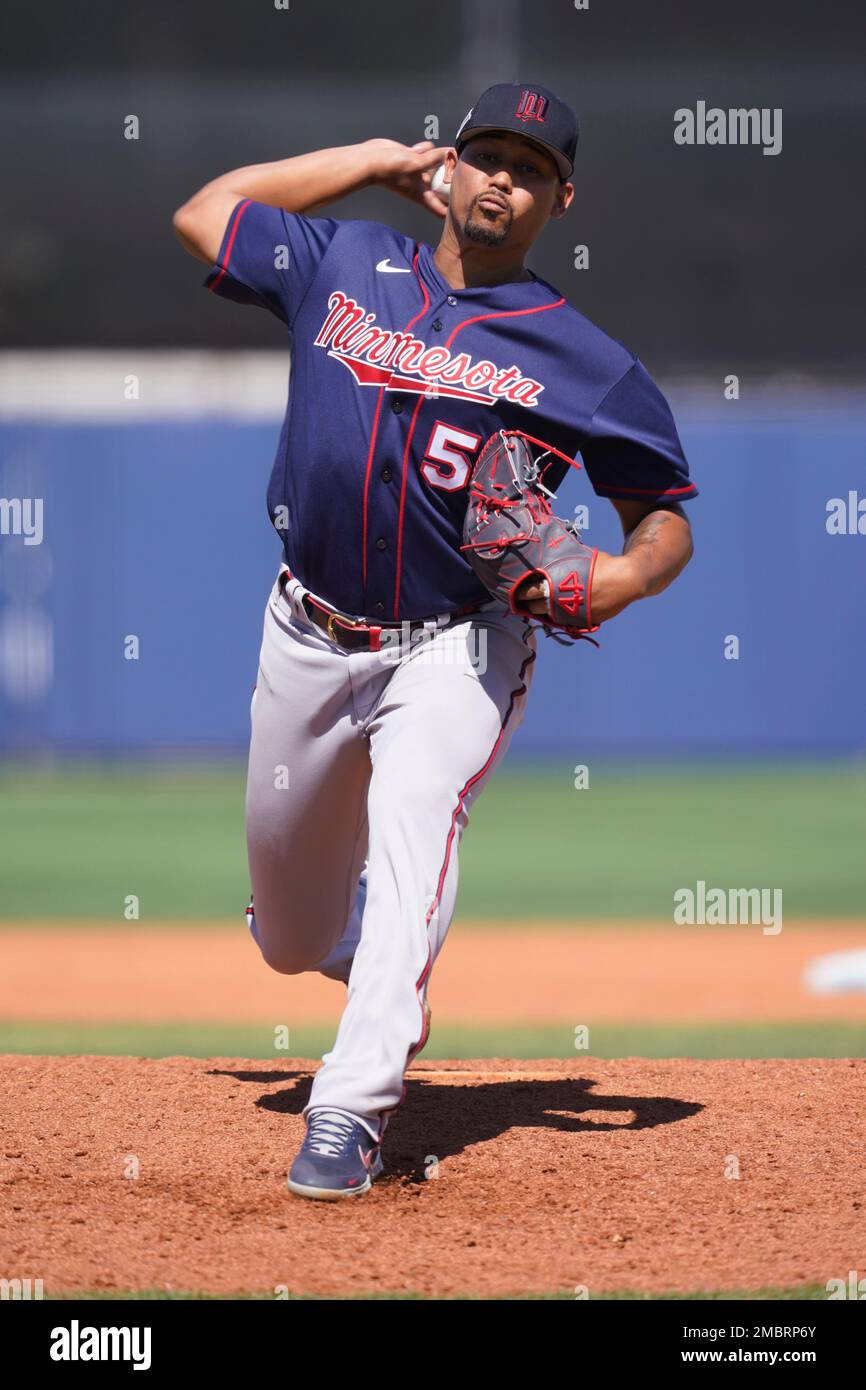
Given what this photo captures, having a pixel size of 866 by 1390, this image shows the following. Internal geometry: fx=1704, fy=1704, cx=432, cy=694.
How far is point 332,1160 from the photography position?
113 inches

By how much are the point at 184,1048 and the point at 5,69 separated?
15.2 meters

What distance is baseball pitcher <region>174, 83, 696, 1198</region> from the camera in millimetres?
3084

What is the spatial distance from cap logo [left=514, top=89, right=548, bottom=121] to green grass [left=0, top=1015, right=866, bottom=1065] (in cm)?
283

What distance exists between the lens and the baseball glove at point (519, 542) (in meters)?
3.06

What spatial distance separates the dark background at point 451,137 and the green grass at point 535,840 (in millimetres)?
5078

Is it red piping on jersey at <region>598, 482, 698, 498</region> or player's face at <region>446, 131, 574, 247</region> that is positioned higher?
player's face at <region>446, 131, 574, 247</region>

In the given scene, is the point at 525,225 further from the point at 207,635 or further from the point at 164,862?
the point at 207,635

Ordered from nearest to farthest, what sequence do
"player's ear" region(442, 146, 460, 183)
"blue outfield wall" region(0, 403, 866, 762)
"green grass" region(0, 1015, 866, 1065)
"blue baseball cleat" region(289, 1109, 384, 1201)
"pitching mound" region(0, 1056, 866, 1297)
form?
"pitching mound" region(0, 1056, 866, 1297), "blue baseball cleat" region(289, 1109, 384, 1201), "player's ear" region(442, 146, 460, 183), "green grass" region(0, 1015, 866, 1065), "blue outfield wall" region(0, 403, 866, 762)

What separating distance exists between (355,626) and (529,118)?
1015 mm

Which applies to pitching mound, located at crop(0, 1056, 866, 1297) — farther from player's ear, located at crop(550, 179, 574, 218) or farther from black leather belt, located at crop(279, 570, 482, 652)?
player's ear, located at crop(550, 179, 574, 218)

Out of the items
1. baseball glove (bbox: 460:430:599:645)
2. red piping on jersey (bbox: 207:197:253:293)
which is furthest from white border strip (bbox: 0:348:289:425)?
baseball glove (bbox: 460:430:599:645)

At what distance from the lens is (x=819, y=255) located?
17188 mm

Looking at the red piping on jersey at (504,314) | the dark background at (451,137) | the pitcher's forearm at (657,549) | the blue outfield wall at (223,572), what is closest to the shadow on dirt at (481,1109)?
the pitcher's forearm at (657,549)

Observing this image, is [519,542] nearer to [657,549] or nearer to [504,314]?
[657,549]
